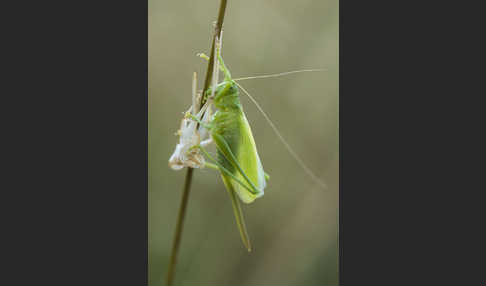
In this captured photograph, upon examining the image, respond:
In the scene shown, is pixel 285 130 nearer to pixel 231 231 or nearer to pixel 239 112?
pixel 231 231

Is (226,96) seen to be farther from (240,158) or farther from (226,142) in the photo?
(240,158)

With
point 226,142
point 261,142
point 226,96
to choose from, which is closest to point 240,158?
point 226,142

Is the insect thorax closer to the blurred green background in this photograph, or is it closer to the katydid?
the katydid

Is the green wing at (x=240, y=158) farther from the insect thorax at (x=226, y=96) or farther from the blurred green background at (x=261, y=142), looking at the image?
the blurred green background at (x=261, y=142)

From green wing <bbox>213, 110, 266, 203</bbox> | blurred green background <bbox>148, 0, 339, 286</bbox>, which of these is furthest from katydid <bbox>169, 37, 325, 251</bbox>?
blurred green background <bbox>148, 0, 339, 286</bbox>
